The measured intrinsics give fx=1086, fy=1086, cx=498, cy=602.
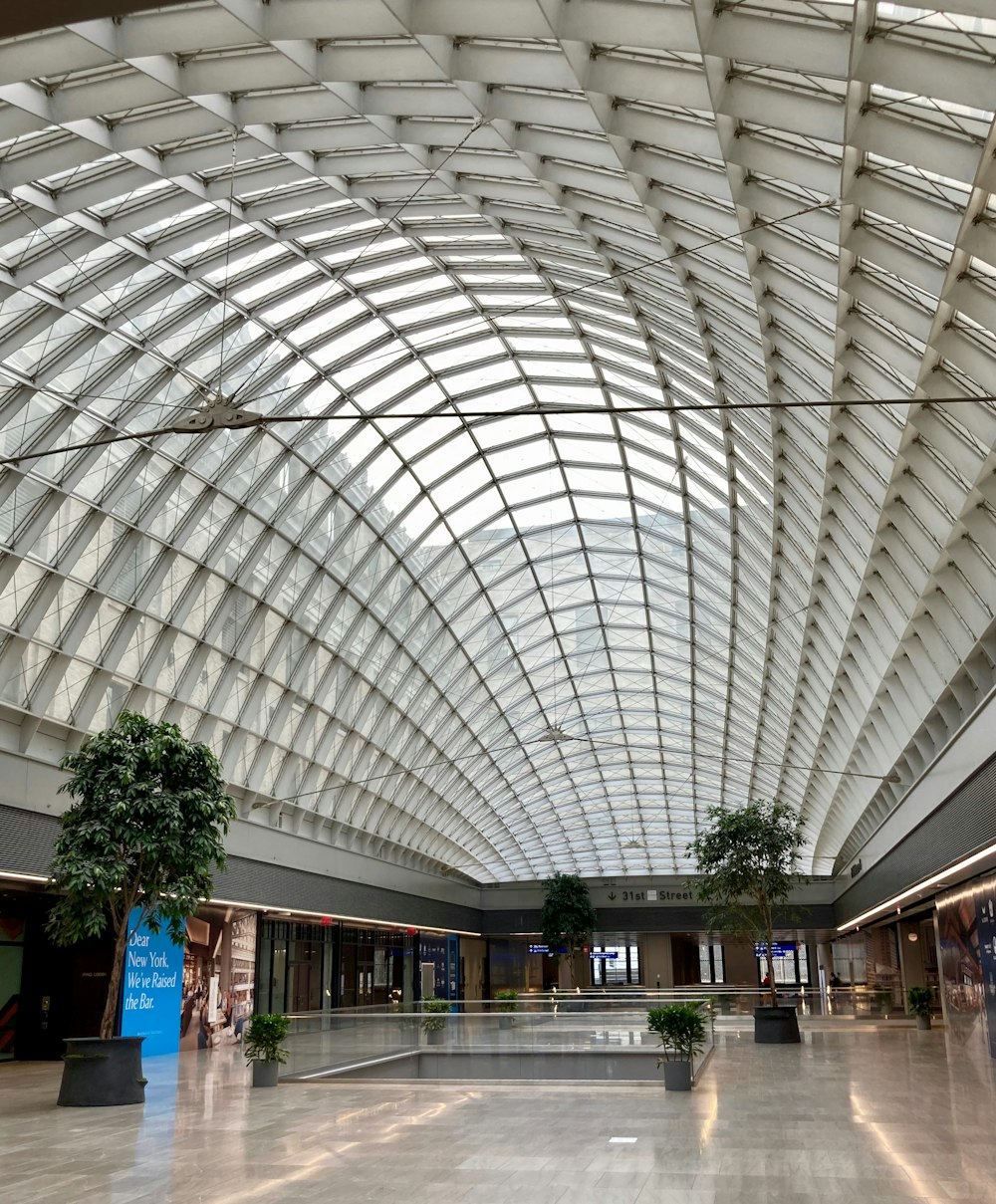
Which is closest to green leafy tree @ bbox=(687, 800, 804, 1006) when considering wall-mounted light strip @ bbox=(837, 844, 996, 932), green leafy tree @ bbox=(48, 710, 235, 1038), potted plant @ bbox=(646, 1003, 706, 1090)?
wall-mounted light strip @ bbox=(837, 844, 996, 932)

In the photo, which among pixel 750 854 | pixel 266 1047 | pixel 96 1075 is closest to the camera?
pixel 96 1075

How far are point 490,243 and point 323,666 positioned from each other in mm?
20888

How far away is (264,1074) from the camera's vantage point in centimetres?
2394

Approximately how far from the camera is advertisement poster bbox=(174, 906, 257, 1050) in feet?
119

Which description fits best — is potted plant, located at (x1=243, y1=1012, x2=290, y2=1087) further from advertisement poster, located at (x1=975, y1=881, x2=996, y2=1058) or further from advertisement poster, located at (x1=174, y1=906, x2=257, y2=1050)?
advertisement poster, located at (x1=975, y1=881, x2=996, y2=1058)

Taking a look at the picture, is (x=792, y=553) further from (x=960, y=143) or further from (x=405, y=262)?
(x=960, y=143)

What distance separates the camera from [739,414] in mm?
28672

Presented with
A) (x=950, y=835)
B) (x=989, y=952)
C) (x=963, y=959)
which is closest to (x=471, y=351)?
(x=950, y=835)

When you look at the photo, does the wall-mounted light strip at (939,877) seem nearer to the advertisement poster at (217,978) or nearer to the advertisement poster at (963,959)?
the advertisement poster at (963,959)

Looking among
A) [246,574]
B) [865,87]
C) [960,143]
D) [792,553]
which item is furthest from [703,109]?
[246,574]

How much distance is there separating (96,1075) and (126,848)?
13.5 feet

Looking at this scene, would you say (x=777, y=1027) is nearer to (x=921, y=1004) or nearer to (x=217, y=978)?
(x=921, y=1004)

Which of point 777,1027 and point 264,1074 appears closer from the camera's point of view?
point 264,1074

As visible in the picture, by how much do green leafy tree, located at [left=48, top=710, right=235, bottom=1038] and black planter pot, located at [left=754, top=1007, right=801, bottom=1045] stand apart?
2011 cm
